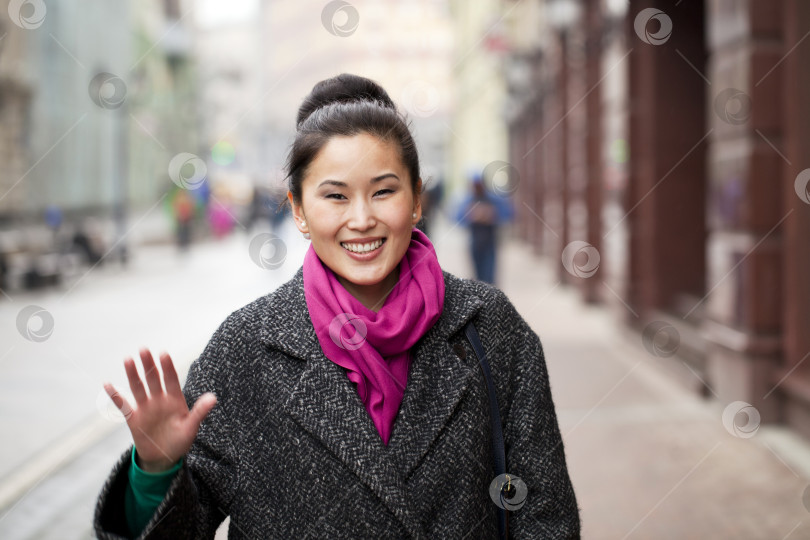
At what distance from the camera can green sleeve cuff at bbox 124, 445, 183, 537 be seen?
171cm

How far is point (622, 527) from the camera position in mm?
4363

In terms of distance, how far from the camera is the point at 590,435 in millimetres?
5930

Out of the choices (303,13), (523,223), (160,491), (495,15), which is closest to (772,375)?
(160,491)

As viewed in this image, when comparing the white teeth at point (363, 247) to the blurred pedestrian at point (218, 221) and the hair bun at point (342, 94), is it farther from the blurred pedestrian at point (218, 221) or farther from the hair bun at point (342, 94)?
the blurred pedestrian at point (218, 221)

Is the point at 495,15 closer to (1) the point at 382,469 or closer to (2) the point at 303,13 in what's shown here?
(1) the point at 382,469

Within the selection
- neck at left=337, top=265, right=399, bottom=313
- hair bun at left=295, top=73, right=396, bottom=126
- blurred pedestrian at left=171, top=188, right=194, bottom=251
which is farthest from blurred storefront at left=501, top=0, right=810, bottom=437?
blurred pedestrian at left=171, top=188, right=194, bottom=251

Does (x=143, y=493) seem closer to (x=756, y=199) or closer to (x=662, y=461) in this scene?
(x=662, y=461)

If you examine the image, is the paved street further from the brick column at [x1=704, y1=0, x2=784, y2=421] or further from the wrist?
the wrist

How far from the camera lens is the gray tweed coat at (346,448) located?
1.83 meters

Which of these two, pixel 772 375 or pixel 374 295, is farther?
pixel 772 375

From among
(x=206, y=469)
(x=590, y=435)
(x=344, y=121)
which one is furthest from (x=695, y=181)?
(x=206, y=469)

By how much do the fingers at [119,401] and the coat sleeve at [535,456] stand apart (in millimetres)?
796

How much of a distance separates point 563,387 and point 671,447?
1.76 metres

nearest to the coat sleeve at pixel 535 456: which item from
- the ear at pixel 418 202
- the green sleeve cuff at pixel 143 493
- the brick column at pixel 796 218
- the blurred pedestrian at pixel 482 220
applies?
the ear at pixel 418 202
